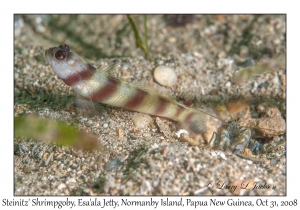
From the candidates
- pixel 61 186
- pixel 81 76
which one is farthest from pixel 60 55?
pixel 61 186

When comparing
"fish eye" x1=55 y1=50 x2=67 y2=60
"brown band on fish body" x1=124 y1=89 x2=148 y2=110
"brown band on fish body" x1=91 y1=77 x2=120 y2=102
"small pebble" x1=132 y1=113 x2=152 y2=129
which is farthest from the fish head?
"small pebble" x1=132 y1=113 x2=152 y2=129

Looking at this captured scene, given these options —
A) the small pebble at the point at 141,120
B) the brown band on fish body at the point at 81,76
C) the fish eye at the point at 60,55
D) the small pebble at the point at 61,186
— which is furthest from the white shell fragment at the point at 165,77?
the small pebble at the point at 61,186

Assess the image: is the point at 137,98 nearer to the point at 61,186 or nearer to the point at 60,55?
the point at 60,55

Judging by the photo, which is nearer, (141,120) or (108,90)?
(108,90)

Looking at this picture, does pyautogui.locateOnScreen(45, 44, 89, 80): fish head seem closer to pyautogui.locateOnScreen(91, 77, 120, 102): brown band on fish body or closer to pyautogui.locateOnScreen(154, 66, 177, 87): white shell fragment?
pyautogui.locateOnScreen(91, 77, 120, 102): brown band on fish body

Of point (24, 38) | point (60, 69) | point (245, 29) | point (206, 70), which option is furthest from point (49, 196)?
point (245, 29)

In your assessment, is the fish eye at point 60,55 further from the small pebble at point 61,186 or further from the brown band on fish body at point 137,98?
the small pebble at point 61,186
